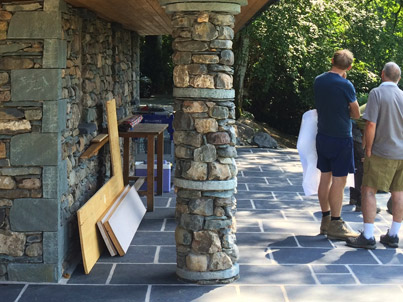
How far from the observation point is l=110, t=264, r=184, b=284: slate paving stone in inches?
205

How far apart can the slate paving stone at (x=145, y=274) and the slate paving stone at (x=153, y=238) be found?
699 mm

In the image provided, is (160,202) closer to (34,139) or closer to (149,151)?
(149,151)

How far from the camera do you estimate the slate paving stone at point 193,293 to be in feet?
15.8

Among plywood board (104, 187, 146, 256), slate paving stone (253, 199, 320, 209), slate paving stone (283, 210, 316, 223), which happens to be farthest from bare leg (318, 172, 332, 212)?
plywood board (104, 187, 146, 256)

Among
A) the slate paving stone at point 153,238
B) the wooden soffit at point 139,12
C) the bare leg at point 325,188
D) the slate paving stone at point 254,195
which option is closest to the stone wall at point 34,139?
the wooden soffit at point 139,12

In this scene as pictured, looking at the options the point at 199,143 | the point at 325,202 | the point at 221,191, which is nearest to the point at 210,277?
the point at 221,191

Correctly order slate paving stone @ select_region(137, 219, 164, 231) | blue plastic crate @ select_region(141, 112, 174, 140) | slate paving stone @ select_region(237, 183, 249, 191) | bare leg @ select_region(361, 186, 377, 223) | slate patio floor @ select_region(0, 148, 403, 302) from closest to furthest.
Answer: slate patio floor @ select_region(0, 148, 403, 302)
bare leg @ select_region(361, 186, 377, 223)
slate paving stone @ select_region(137, 219, 164, 231)
slate paving stone @ select_region(237, 183, 249, 191)
blue plastic crate @ select_region(141, 112, 174, 140)

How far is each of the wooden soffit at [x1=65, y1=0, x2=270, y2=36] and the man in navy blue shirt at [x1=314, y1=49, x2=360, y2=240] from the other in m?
0.91

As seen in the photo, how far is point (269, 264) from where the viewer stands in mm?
5684

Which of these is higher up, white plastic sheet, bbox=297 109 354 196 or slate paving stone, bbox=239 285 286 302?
white plastic sheet, bbox=297 109 354 196

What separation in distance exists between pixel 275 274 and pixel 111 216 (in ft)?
5.15

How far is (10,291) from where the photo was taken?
4.93 meters

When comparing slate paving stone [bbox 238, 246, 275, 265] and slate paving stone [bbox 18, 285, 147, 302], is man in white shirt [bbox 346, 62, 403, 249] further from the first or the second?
slate paving stone [bbox 18, 285, 147, 302]

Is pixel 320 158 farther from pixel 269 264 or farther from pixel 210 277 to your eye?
pixel 210 277
